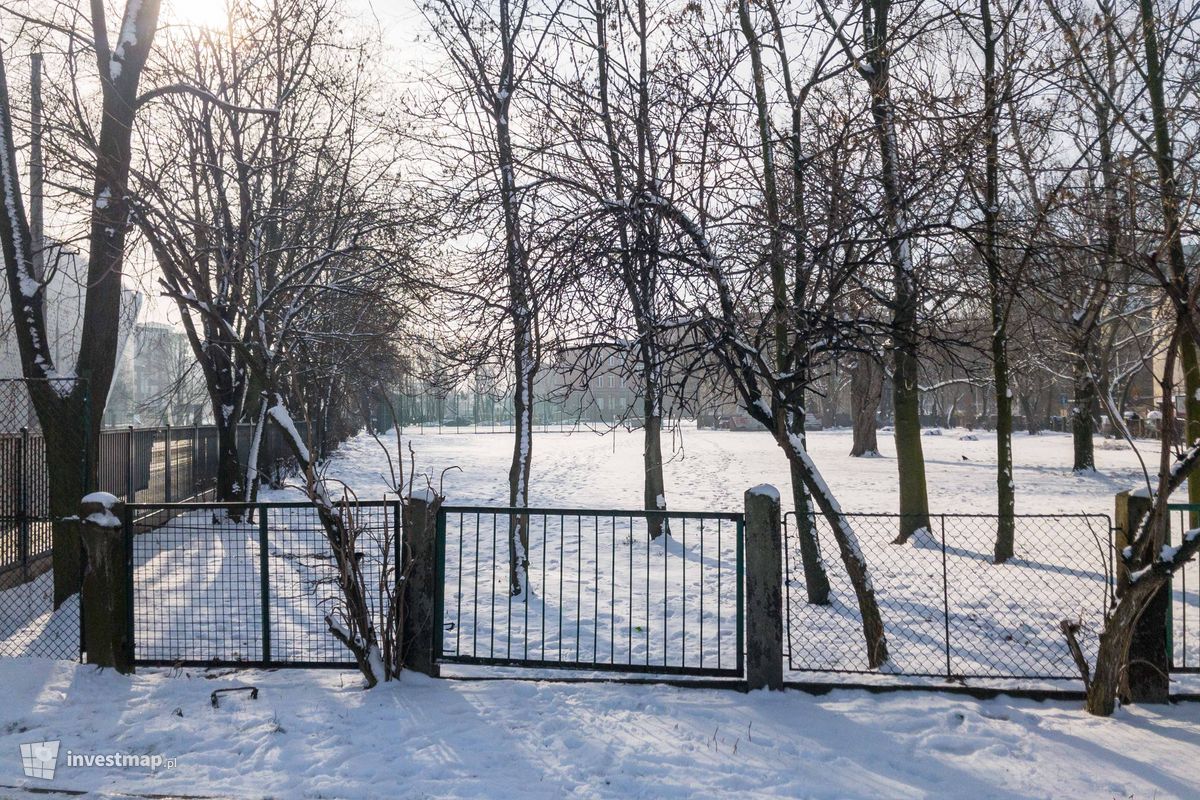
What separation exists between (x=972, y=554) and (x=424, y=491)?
887 cm

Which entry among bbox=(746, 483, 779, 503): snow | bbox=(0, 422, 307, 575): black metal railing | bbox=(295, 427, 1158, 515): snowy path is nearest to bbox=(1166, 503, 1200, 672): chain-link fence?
bbox=(746, 483, 779, 503): snow

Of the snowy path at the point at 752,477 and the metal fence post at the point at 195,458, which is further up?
the metal fence post at the point at 195,458

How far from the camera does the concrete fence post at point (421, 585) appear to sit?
5375 millimetres

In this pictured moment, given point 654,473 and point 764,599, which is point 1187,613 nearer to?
point 764,599

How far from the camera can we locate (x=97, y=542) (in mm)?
5535

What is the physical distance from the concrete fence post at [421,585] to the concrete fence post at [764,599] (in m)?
2.21

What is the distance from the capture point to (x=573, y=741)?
14.8 feet

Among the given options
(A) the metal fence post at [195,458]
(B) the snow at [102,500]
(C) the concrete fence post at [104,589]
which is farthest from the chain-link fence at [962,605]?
(A) the metal fence post at [195,458]

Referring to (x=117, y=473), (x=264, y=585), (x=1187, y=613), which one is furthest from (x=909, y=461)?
(x=117, y=473)

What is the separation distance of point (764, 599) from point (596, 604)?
118cm

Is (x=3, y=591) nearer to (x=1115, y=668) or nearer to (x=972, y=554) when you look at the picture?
(x=1115, y=668)

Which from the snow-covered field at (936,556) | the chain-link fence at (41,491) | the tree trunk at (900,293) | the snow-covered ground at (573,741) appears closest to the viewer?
the snow-covered ground at (573,741)

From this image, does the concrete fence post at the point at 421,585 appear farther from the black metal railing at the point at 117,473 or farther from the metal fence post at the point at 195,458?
the metal fence post at the point at 195,458

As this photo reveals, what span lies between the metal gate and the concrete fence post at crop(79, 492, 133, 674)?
2356 mm
